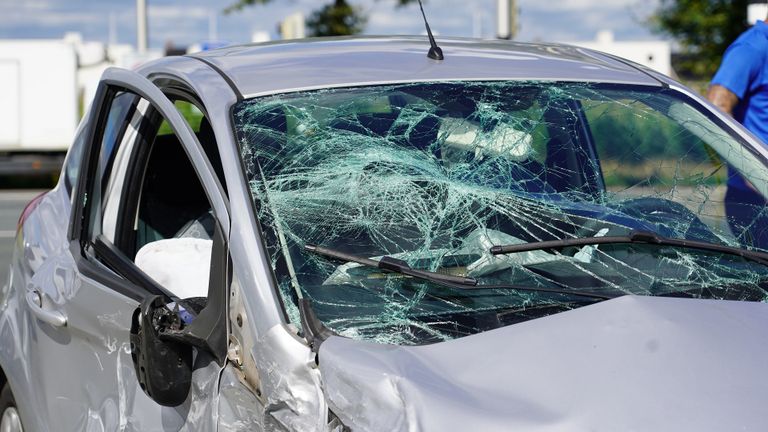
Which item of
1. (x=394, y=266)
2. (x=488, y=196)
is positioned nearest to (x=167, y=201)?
(x=488, y=196)

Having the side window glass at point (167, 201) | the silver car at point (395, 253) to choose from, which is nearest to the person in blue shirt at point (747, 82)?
the silver car at point (395, 253)

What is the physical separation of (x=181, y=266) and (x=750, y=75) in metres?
3.56

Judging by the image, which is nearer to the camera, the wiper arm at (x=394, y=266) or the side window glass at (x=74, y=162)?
the wiper arm at (x=394, y=266)

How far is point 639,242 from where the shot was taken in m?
2.64

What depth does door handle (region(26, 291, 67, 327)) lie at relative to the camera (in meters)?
3.02

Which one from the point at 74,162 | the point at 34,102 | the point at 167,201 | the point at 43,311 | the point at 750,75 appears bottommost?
the point at 34,102

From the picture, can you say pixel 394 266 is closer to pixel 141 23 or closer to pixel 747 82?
pixel 747 82

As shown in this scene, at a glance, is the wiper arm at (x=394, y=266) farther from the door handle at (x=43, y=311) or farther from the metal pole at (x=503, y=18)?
the metal pole at (x=503, y=18)

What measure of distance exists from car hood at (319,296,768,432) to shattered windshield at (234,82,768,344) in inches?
8.7

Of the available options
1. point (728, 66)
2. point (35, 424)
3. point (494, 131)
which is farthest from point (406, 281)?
point (728, 66)

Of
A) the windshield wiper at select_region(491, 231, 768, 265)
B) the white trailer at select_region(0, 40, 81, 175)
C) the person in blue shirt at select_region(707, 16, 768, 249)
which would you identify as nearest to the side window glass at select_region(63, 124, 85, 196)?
the windshield wiper at select_region(491, 231, 768, 265)

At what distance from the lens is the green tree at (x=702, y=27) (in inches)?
941

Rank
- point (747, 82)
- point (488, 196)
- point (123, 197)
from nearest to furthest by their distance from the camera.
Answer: point (488, 196)
point (123, 197)
point (747, 82)

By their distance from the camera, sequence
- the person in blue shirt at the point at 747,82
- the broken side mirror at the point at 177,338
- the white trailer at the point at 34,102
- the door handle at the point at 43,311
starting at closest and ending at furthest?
the broken side mirror at the point at 177,338
the door handle at the point at 43,311
the person in blue shirt at the point at 747,82
the white trailer at the point at 34,102
